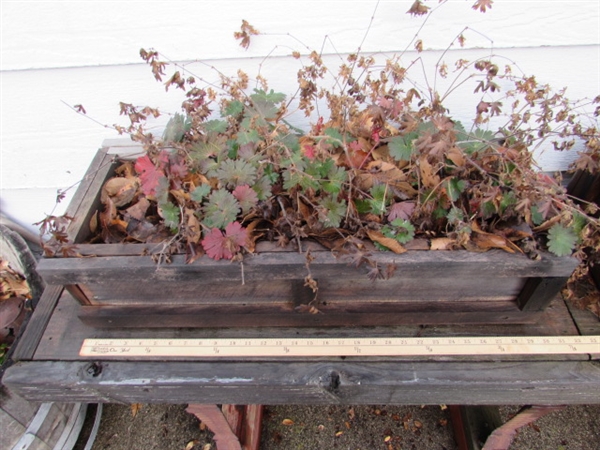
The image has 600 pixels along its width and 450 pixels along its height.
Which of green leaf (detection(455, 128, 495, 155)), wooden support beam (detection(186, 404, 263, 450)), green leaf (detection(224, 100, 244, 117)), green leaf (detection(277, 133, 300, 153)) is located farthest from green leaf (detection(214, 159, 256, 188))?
wooden support beam (detection(186, 404, 263, 450))

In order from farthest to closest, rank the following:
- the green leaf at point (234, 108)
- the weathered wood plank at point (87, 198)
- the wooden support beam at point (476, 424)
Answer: the wooden support beam at point (476, 424) → the green leaf at point (234, 108) → the weathered wood plank at point (87, 198)

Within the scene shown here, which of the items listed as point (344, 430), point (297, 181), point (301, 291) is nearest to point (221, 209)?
point (297, 181)

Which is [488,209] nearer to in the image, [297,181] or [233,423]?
[297,181]

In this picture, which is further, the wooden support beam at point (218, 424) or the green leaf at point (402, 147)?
the wooden support beam at point (218, 424)

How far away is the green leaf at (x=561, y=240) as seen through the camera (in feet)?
3.55

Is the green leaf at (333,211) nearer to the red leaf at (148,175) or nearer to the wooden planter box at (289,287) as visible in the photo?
the wooden planter box at (289,287)

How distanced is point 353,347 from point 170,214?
65 cm

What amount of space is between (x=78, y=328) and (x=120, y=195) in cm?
45

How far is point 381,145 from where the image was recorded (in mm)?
1370

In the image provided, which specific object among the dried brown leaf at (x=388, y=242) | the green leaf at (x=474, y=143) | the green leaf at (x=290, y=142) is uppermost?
the green leaf at (x=474, y=143)

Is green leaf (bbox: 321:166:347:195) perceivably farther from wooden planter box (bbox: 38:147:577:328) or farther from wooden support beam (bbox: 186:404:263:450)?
wooden support beam (bbox: 186:404:263:450)

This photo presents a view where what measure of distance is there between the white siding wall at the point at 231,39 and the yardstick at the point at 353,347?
847 mm

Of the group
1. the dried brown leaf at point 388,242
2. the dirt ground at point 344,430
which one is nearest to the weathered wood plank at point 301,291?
the dried brown leaf at point 388,242

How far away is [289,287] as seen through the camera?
1.22 meters
